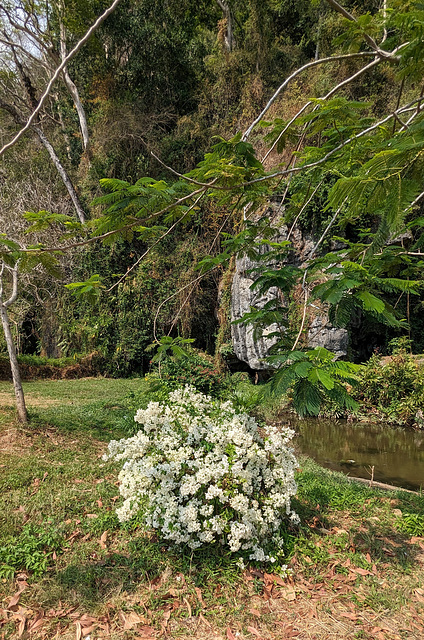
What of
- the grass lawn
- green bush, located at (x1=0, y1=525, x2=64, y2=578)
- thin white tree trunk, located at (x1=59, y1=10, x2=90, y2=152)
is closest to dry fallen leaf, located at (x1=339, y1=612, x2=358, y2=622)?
the grass lawn

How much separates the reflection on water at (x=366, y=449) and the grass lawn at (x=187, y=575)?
6.88 feet

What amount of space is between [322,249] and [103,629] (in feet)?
31.4

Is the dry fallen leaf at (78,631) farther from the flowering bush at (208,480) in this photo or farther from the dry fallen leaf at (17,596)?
the flowering bush at (208,480)

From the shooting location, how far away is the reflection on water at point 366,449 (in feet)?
20.0

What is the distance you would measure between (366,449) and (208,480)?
5694 mm

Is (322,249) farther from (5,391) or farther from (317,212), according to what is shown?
(5,391)

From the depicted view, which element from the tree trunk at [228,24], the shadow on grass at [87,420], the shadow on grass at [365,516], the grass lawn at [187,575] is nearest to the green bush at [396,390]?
the shadow on grass at [365,516]

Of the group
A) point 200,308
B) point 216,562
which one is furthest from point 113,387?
point 216,562

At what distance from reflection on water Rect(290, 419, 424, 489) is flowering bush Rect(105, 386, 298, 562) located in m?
3.79

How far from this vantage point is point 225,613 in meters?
2.40

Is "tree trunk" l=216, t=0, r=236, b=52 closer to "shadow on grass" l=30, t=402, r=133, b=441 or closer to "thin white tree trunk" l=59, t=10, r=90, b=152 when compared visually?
"thin white tree trunk" l=59, t=10, r=90, b=152

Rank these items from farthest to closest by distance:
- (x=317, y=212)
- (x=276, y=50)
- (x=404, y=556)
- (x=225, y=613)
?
(x=276, y=50) < (x=317, y=212) < (x=404, y=556) < (x=225, y=613)

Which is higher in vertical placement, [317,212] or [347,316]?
[317,212]

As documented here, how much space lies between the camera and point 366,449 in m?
7.24
